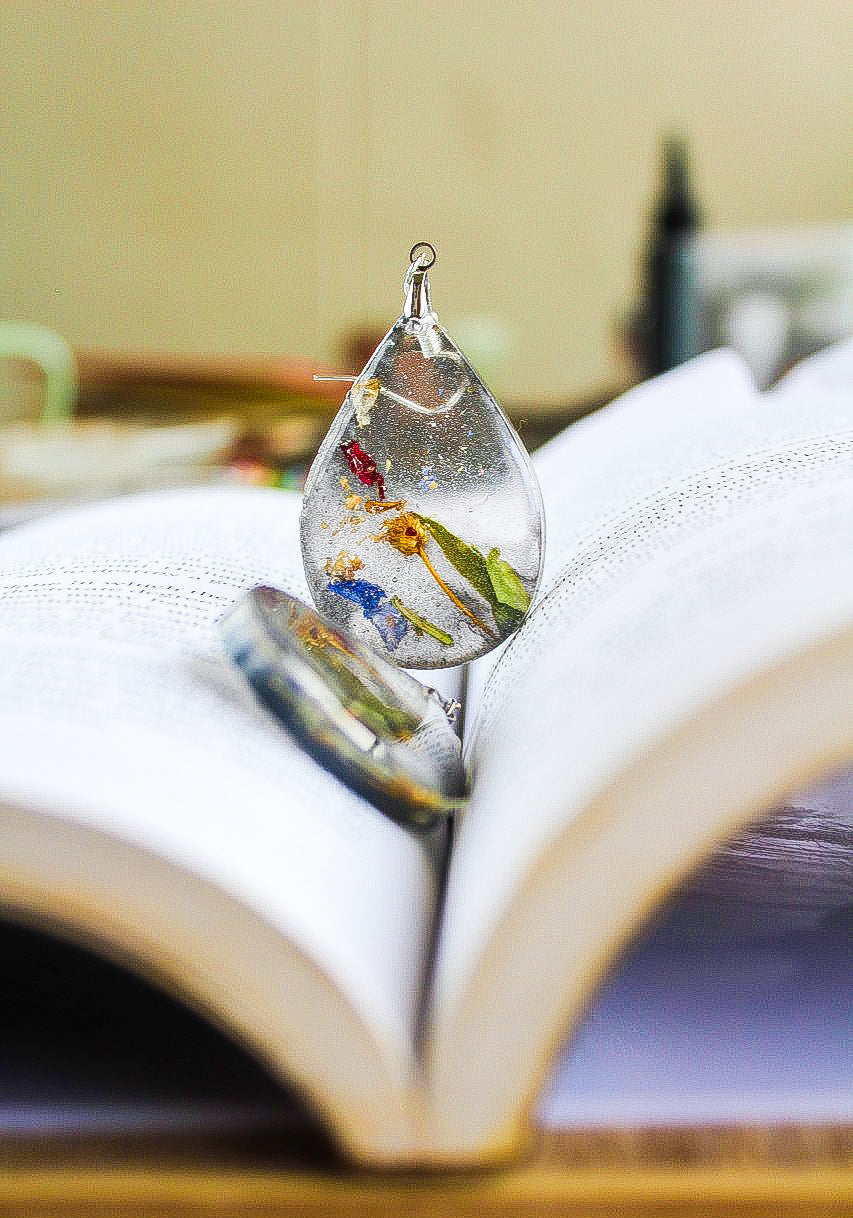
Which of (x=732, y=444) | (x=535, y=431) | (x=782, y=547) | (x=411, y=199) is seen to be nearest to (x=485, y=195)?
(x=411, y=199)

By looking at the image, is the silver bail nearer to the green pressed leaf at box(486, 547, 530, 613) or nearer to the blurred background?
the green pressed leaf at box(486, 547, 530, 613)

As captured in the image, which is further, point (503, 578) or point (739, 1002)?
point (503, 578)

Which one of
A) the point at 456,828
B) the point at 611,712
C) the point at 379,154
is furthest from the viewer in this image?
the point at 379,154

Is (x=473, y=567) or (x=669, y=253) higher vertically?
(x=473, y=567)

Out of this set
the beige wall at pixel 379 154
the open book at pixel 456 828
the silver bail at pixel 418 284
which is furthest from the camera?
the beige wall at pixel 379 154

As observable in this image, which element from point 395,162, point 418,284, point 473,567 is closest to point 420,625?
point 473,567

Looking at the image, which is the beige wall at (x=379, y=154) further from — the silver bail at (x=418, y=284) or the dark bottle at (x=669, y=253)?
the silver bail at (x=418, y=284)

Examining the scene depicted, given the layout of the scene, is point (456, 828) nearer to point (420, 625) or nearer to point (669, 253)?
point (420, 625)

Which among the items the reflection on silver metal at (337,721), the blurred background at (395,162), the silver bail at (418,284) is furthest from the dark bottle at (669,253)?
the reflection on silver metal at (337,721)
